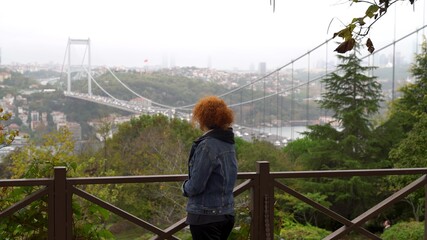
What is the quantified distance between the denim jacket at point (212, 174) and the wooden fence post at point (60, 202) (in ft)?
1.88

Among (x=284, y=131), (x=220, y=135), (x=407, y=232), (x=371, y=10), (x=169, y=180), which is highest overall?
(x=371, y=10)

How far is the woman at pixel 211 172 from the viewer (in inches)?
89.9

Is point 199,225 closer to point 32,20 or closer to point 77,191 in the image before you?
point 77,191

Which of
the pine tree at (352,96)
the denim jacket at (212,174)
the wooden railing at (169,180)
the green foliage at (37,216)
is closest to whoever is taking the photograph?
the denim jacket at (212,174)

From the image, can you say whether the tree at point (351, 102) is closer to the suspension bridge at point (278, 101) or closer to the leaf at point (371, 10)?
the suspension bridge at point (278, 101)

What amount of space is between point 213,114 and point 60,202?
30.9 inches

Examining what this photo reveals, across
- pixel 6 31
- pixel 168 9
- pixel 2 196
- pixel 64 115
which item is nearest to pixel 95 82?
pixel 64 115

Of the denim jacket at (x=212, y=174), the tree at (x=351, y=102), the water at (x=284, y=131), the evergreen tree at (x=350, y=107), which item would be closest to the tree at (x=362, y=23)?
the denim jacket at (x=212, y=174)

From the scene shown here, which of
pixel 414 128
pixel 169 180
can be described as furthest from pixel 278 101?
pixel 169 180

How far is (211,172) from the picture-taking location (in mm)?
2295

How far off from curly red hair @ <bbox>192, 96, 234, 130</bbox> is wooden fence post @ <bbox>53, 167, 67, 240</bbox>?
0.64 metres

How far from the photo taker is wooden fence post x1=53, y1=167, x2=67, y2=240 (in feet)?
8.38

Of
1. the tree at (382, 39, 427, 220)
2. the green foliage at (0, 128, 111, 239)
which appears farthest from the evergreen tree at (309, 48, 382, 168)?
the green foliage at (0, 128, 111, 239)

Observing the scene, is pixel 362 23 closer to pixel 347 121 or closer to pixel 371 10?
pixel 371 10
